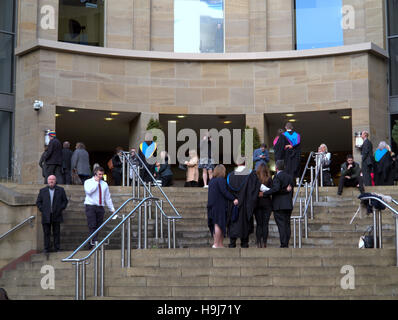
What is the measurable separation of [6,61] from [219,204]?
533 inches

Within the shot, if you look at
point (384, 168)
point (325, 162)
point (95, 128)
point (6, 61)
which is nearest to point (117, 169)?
point (325, 162)

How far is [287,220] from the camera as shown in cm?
1345

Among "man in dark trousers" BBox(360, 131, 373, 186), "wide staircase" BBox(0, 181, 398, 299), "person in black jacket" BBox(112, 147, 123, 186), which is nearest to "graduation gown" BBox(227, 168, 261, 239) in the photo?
"wide staircase" BBox(0, 181, 398, 299)

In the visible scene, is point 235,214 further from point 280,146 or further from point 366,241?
point 280,146

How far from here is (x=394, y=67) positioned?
25.2 metres

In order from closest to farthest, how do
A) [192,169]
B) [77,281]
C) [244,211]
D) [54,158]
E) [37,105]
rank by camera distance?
1. [77,281]
2. [244,211]
3. [54,158]
4. [192,169]
5. [37,105]

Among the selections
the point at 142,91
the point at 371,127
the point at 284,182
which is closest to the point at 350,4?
the point at 371,127

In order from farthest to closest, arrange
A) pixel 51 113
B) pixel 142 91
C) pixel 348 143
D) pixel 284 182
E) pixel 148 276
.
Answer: pixel 348 143, pixel 142 91, pixel 51 113, pixel 284 182, pixel 148 276

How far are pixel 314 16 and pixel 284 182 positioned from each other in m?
13.5

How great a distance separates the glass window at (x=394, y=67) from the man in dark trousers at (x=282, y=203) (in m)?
12.8

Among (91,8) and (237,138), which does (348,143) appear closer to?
(237,138)

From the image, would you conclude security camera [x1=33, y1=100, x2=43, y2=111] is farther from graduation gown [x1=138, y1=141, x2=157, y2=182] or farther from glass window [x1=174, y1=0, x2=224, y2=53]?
glass window [x1=174, y1=0, x2=224, y2=53]

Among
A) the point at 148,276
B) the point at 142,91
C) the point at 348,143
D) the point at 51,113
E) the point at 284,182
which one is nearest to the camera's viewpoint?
the point at 148,276

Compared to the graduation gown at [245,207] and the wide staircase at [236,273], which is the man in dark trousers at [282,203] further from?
the wide staircase at [236,273]
